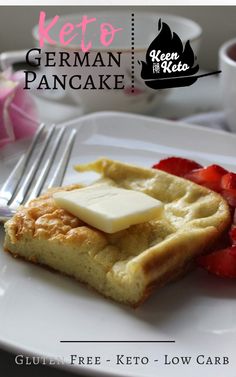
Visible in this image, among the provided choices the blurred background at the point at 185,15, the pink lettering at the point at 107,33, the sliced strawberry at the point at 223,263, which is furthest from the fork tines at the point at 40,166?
the blurred background at the point at 185,15

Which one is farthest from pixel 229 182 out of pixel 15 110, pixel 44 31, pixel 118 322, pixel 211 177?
pixel 44 31

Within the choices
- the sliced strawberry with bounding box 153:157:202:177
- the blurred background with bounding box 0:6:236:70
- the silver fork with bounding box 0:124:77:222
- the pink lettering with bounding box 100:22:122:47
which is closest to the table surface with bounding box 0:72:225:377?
the blurred background with bounding box 0:6:236:70

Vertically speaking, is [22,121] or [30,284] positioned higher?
[22,121]

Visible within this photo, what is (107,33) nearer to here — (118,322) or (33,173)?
(33,173)

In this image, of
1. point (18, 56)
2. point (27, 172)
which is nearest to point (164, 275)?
point (27, 172)

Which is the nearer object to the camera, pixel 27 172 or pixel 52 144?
pixel 27 172

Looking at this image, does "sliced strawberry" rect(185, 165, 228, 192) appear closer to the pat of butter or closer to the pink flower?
the pat of butter

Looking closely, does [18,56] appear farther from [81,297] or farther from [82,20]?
[81,297]

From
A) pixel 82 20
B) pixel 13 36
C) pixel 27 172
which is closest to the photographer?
pixel 27 172
